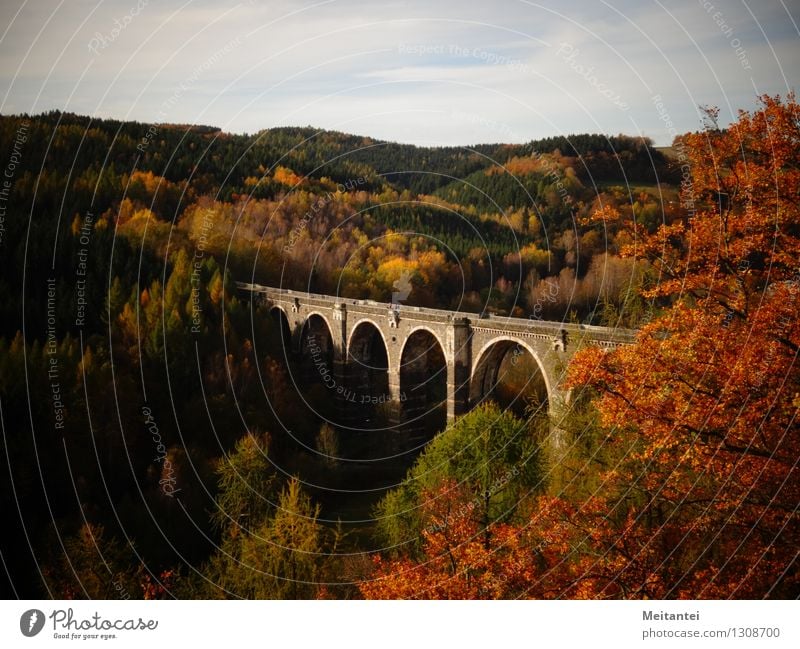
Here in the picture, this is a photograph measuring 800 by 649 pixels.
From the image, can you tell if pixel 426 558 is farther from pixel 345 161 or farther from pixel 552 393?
pixel 345 161

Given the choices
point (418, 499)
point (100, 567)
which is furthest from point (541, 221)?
point (100, 567)

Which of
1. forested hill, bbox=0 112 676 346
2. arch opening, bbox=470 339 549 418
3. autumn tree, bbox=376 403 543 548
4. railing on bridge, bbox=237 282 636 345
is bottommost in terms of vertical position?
autumn tree, bbox=376 403 543 548

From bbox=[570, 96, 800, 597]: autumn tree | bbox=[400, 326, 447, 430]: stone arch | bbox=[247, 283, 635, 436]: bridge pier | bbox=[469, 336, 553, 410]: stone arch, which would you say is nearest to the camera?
bbox=[570, 96, 800, 597]: autumn tree

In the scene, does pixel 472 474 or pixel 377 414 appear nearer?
pixel 472 474

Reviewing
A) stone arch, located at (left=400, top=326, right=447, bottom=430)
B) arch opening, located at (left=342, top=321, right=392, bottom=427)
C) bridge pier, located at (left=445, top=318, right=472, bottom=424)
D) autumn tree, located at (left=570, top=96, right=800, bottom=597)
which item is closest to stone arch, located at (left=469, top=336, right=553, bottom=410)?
bridge pier, located at (left=445, top=318, right=472, bottom=424)

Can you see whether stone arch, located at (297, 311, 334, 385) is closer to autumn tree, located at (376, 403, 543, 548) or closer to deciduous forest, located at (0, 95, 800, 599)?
deciduous forest, located at (0, 95, 800, 599)

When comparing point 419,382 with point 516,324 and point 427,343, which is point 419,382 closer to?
point 427,343

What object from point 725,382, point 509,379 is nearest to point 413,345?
point 509,379
